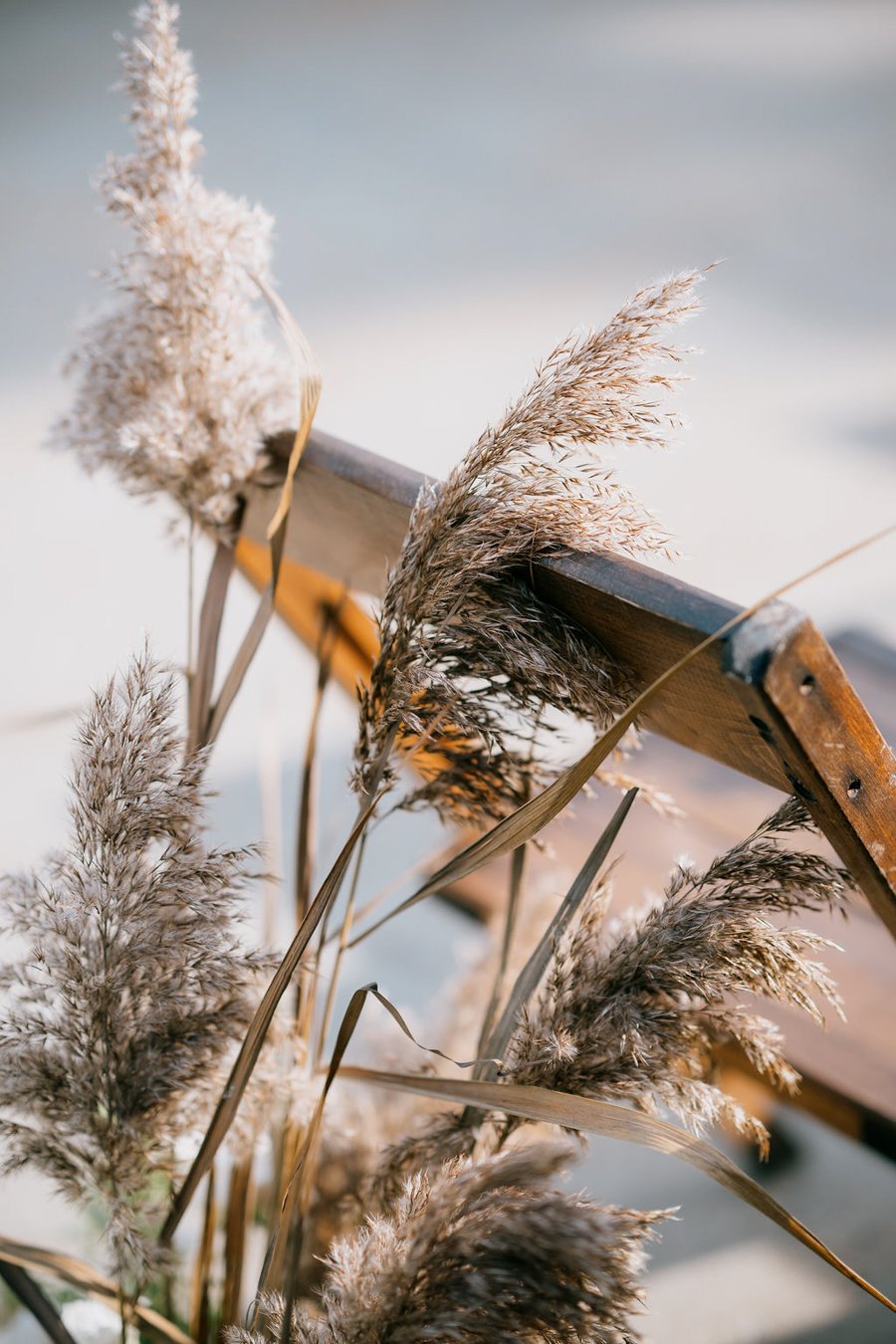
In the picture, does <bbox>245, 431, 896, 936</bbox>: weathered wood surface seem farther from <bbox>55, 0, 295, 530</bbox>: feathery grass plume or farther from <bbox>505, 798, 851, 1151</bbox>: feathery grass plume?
<bbox>55, 0, 295, 530</bbox>: feathery grass plume

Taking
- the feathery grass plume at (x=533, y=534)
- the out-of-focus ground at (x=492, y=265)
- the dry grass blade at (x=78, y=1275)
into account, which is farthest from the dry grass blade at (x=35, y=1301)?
the out-of-focus ground at (x=492, y=265)

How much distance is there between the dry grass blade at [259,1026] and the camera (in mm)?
501

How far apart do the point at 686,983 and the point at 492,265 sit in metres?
3.49

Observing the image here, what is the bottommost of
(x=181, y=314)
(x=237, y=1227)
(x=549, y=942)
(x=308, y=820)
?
(x=237, y=1227)

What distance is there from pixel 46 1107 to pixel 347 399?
278 centimetres

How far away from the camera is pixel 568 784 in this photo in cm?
47

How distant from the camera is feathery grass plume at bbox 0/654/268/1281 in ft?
1.68

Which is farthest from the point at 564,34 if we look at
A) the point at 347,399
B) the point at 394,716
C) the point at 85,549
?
the point at 394,716

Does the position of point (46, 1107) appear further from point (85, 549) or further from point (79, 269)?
point (79, 269)

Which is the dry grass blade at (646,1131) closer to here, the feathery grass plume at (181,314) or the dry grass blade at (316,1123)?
the dry grass blade at (316,1123)

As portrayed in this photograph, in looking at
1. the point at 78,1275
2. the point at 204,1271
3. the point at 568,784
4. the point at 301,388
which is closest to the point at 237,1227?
the point at 204,1271

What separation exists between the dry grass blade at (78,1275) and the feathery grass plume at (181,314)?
0.46 m

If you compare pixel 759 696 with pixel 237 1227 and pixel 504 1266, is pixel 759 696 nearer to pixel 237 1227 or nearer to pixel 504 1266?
pixel 504 1266

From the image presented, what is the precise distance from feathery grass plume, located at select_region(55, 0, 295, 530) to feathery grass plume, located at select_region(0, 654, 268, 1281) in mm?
198
